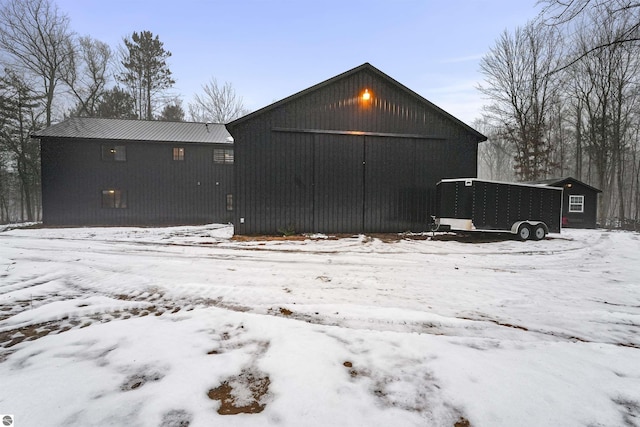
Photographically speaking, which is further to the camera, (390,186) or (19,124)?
(19,124)

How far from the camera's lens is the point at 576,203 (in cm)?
2030

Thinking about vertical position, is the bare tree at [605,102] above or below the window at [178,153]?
above

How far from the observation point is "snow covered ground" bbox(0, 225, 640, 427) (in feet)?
6.38

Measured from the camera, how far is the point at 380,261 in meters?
7.20

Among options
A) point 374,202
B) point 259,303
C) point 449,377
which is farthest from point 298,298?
point 374,202

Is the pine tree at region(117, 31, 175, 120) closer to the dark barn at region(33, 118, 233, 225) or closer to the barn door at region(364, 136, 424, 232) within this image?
the dark barn at region(33, 118, 233, 225)

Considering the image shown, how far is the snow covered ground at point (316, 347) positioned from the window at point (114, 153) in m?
15.5

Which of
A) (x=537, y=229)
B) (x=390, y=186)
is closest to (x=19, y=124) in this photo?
(x=390, y=186)

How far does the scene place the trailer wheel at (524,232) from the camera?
37.8ft

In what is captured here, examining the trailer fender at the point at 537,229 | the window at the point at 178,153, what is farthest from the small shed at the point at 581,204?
the window at the point at 178,153

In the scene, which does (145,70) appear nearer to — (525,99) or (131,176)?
(131,176)

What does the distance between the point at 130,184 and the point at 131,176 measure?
0.55m

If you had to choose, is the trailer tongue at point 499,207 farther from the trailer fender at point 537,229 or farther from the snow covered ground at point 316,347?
the snow covered ground at point 316,347

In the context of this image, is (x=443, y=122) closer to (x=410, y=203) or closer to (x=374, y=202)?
(x=410, y=203)
